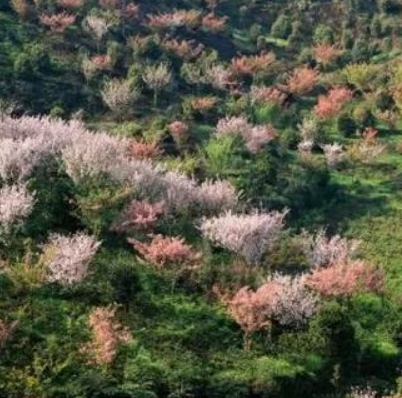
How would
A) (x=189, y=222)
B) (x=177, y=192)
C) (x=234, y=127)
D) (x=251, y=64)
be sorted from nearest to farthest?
(x=177, y=192) < (x=189, y=222) < (x=234, y=127) < (x=251, y=64)

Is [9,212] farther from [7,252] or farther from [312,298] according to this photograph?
[312,298]

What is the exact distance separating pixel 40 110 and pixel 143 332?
81.4ft

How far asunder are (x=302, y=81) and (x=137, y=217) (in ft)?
90.9

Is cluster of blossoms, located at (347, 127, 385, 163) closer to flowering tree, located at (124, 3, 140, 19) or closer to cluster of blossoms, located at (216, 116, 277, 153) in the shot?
cluster of blossoms, located at (216, 116, 277, 153)

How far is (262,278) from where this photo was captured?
2614 centimetres

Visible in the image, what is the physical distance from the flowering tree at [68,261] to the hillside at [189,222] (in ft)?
0.23

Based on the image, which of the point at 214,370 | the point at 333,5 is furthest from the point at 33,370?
the point at 333,5

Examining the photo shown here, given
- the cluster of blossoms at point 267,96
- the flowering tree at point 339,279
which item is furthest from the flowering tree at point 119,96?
the flowering tree at point 339,279

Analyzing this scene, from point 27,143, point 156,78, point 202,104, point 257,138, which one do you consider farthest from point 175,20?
point 27,143

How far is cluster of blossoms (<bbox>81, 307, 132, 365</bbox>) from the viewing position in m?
20.2

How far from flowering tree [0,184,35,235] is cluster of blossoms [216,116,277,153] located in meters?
18.2

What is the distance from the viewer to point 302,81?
51.8 metres

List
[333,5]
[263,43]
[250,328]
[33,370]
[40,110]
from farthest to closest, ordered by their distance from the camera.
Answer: [333,5]
[263,43]
[40,110]
[250,328]
[33,370]

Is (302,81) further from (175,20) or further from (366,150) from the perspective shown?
(175,20)
